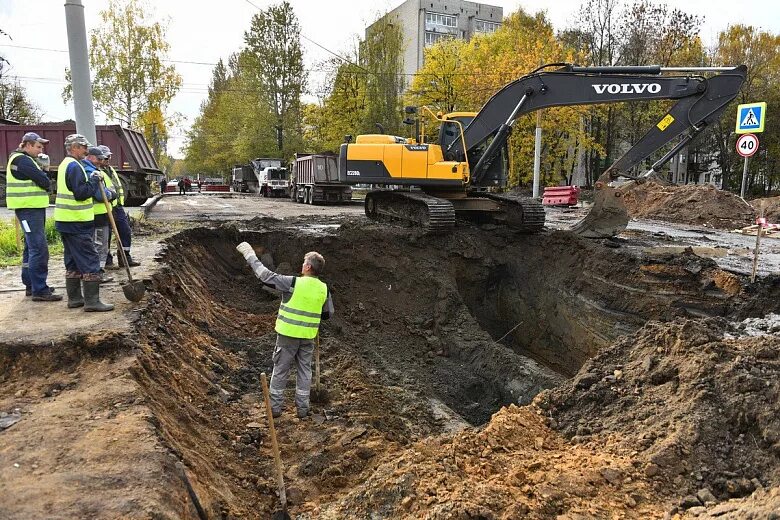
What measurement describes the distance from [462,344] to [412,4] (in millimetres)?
61737

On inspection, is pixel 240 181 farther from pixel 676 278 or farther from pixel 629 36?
pixel 676 278

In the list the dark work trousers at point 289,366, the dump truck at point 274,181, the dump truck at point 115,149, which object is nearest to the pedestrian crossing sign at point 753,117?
the dark work trousers at point 289,366

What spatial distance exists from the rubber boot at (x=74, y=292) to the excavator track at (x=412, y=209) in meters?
6.40

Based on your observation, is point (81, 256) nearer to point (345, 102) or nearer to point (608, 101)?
point (608, 101)

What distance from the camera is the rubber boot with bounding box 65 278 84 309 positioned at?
5.77 meters

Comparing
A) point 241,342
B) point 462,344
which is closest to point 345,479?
point 241,342

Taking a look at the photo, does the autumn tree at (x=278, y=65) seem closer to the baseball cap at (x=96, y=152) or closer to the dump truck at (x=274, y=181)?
the dump truck at (x=274, y=181)

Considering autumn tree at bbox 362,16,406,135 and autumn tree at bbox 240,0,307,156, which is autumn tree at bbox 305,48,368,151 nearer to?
autumn tree at bbox 362,16,406,135

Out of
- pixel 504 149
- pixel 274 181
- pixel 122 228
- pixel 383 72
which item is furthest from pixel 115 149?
pixel 383 72

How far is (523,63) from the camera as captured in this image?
28797 millimetres

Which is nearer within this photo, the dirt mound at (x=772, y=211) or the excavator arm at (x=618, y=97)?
the excavator arm at (x=618, y=97)

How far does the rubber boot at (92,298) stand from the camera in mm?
5637

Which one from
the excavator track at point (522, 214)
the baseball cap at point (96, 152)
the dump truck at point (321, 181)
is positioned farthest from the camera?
the dump truck at point (321, 181)

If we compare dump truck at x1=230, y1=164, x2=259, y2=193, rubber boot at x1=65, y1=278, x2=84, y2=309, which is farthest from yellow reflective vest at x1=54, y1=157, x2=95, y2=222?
dump truck at x1=230, y1=164, x2=259, y2=193
